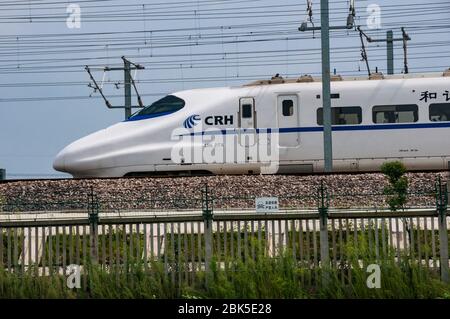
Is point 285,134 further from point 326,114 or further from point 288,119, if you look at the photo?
point 326,114

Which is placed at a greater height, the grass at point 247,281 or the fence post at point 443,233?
the fence post at point 443,233

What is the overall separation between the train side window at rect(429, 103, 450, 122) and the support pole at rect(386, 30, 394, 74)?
11475 mm

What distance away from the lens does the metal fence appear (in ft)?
48.0

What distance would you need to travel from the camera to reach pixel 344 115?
26109mm

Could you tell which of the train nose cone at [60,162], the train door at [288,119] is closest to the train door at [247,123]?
the train door at [288,119]

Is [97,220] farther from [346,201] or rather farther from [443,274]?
[346,201]

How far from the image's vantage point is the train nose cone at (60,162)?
1042 inches

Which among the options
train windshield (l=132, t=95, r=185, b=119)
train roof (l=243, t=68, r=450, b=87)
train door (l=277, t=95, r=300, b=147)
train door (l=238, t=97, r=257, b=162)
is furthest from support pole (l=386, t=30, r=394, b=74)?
train windshield (l=132, t=95, r=185, b=119)

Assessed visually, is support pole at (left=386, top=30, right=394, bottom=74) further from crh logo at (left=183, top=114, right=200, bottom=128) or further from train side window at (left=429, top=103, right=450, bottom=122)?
crh logo at (left=183, top=114, right=200, bottom=128)

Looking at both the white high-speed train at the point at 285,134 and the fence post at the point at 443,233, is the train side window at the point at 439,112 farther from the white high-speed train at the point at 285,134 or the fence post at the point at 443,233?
the fence post at the point at 443,233

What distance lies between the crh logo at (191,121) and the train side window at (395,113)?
16.9 ft

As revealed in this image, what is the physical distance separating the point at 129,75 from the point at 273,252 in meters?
25.4

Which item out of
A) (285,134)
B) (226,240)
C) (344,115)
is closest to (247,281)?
(226,240)

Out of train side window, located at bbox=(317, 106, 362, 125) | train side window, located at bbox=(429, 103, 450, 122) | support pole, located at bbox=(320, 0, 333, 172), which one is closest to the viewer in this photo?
support pole, located at bbox=(320, 0, 333, 172)
